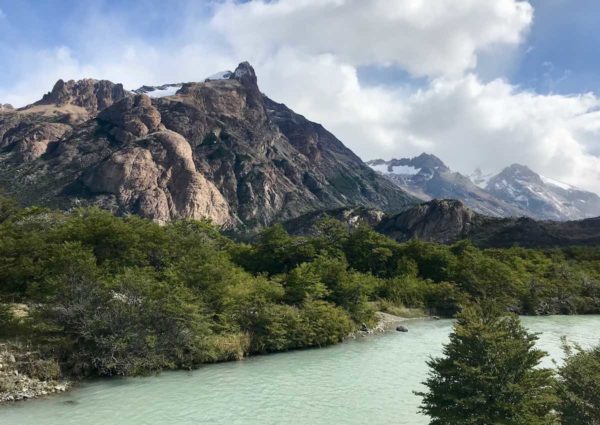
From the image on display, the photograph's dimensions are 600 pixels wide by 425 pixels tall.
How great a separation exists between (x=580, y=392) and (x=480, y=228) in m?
124

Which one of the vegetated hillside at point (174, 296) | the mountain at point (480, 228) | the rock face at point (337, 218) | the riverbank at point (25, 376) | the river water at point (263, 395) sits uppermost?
the rock face at point (337, 218)

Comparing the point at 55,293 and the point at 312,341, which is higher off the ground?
the point at 55,293

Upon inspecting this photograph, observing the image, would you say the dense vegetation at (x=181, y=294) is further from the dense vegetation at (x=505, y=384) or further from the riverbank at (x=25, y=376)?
the dense vegetation at (x=505, y=384)

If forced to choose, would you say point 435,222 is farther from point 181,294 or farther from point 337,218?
point 181,294

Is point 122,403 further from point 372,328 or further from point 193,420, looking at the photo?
point 372,328

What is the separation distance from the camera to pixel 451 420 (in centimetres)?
1179

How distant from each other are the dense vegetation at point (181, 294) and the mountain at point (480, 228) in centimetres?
4503

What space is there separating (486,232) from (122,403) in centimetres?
11859

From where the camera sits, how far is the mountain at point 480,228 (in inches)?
4412

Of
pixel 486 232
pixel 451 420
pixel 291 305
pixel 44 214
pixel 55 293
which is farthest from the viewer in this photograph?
pixel 486 232

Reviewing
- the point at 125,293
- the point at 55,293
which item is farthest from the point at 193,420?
the point at 55,293

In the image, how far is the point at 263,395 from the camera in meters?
21.4

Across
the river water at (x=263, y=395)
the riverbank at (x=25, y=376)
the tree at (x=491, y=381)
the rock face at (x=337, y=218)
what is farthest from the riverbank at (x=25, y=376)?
the rock face at (x=337, y=218)

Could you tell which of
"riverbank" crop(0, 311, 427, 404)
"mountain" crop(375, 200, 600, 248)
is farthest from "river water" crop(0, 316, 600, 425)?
"mountain" crop(375, 200, 600, 248)
